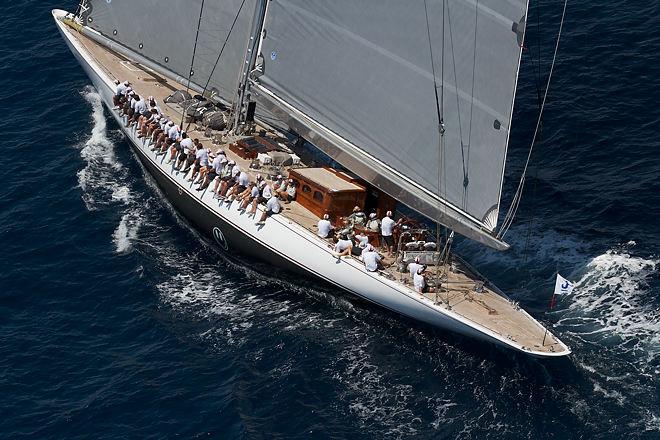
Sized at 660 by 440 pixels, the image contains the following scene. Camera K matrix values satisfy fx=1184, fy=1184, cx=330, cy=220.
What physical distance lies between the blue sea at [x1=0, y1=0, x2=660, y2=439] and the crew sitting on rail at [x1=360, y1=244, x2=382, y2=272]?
2.07 m

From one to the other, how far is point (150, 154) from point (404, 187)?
14.4m

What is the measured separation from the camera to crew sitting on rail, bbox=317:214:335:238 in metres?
48.8

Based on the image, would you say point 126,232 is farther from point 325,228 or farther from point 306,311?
point 325,228

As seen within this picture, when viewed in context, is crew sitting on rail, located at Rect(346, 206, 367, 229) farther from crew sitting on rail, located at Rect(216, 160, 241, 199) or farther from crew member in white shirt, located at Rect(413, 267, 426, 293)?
crew sitting on rail, located at Rect(216, 160, 241, 199)

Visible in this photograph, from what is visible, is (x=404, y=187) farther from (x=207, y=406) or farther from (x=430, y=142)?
(x=207, y=406)

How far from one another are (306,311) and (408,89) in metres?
10.2

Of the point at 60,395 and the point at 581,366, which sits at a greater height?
the point at 581,366

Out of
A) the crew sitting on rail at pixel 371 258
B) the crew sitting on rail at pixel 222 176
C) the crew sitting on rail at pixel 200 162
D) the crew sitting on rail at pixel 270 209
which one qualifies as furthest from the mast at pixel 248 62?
the crew sitting on rail at pixel 371 258

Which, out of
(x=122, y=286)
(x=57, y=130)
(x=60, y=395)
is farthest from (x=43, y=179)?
(x=60, y=395)

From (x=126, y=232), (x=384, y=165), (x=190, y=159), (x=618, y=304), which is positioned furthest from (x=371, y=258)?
(x=126, y=232)

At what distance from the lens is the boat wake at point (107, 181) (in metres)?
54.6

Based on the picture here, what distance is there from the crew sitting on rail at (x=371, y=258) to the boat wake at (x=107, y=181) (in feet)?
38.7

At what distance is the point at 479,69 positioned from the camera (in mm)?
43938

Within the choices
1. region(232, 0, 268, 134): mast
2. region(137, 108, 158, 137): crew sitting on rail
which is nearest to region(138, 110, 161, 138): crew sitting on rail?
region(137, 108, 158, 137): crew sitting on rail
